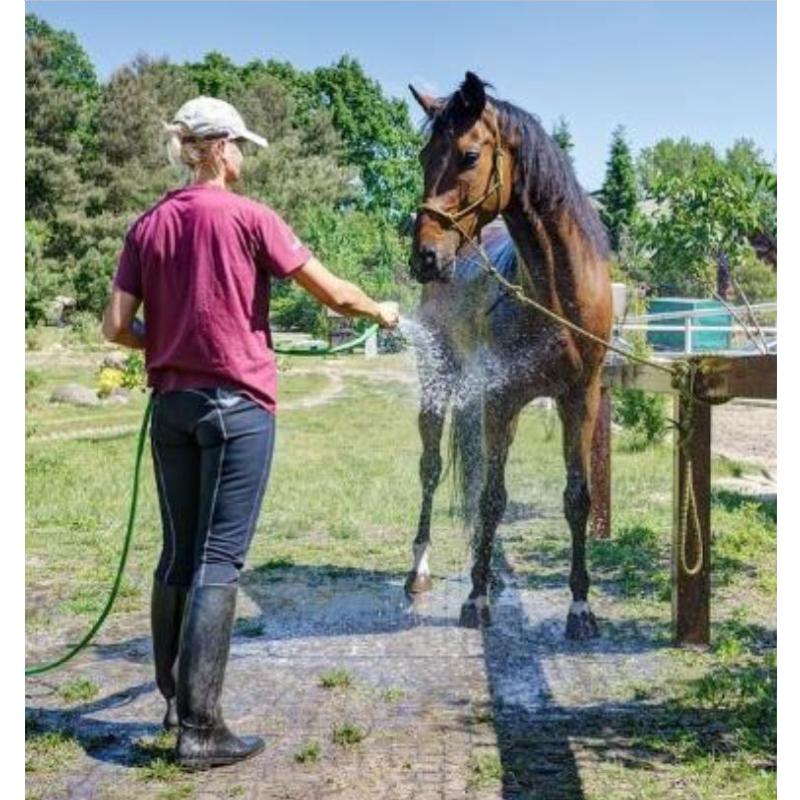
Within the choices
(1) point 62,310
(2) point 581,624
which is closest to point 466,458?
(2) point 581,624

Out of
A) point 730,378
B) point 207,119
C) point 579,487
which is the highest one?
point 207,119

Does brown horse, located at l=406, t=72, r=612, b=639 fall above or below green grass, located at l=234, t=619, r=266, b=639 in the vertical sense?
above

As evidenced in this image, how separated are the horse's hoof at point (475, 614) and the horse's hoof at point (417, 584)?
1.95 feet

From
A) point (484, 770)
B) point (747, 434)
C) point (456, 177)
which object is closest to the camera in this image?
point (484, 770)

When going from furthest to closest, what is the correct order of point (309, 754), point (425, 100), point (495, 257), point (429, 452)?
point (429, 452)
point (495, 257)
point (425, 100)
point (309, 754)

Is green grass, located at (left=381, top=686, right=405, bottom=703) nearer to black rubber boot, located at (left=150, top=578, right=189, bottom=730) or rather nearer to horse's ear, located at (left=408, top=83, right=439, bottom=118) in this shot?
black rubber boot, located at (left=150, top=578, right=189, bottom=730)

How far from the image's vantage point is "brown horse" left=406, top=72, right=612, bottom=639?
3.81m

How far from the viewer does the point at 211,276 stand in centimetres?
284

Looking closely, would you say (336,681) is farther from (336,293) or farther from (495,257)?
(495,257)

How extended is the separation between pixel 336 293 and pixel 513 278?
160 centimetres

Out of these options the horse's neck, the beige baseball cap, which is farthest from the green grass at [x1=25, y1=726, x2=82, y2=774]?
the horse's neck

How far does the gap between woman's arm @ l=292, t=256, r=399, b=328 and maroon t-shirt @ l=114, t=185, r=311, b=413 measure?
0.04m
